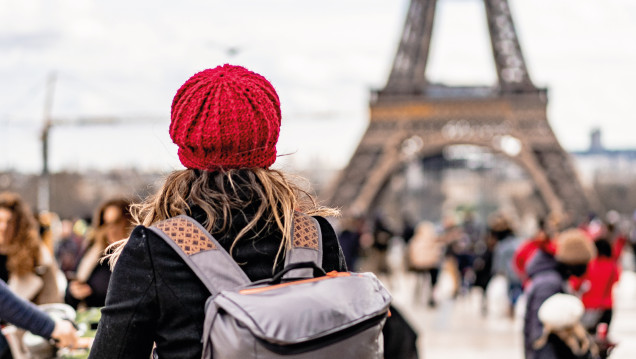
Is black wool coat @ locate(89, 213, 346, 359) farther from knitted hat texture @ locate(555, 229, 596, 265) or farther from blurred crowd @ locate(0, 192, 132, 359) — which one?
knitted hat texture @ locate(555, 229, 596, 265)

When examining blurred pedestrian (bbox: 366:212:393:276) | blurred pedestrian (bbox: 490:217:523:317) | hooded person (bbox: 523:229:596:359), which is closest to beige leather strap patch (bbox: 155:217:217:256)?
hooded person (bbox: 523:229:596:359)

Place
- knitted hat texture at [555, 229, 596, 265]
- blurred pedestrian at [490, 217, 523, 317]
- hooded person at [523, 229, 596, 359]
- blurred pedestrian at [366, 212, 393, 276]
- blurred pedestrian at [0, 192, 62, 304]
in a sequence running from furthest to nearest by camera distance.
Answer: blurred pedestrian at [366, 212, 393, 276], blurred pedestrian at [490, 217, 523, 317], knitted hat texture at [555, 229, 596, 265], hooded person at [523, 229, 596, 359], blurred pedestrian at [0, 192, 62, 304]

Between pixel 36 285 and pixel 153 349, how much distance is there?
2607 mm

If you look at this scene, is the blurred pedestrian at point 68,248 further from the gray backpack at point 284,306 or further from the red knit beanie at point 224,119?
the gray backpack at point 284,306

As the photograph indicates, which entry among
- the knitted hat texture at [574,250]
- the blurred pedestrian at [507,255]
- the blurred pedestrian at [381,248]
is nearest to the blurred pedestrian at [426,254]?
the blurred pedestrian at [507,255]

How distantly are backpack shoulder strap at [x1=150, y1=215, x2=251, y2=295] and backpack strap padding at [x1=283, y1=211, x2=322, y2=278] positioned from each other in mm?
105

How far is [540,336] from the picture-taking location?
4.11m

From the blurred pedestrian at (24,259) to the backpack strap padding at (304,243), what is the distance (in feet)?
8.62

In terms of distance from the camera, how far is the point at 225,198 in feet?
5.07

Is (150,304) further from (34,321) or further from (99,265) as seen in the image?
(99,265)

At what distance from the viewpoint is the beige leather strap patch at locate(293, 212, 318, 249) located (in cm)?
154

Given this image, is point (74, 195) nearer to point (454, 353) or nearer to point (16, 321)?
point (454, 353)

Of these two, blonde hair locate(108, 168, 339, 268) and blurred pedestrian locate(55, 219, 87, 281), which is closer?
blonde hair locate(108, 168, 339, 268)

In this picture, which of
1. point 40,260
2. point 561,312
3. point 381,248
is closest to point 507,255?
Result: point 381,248
